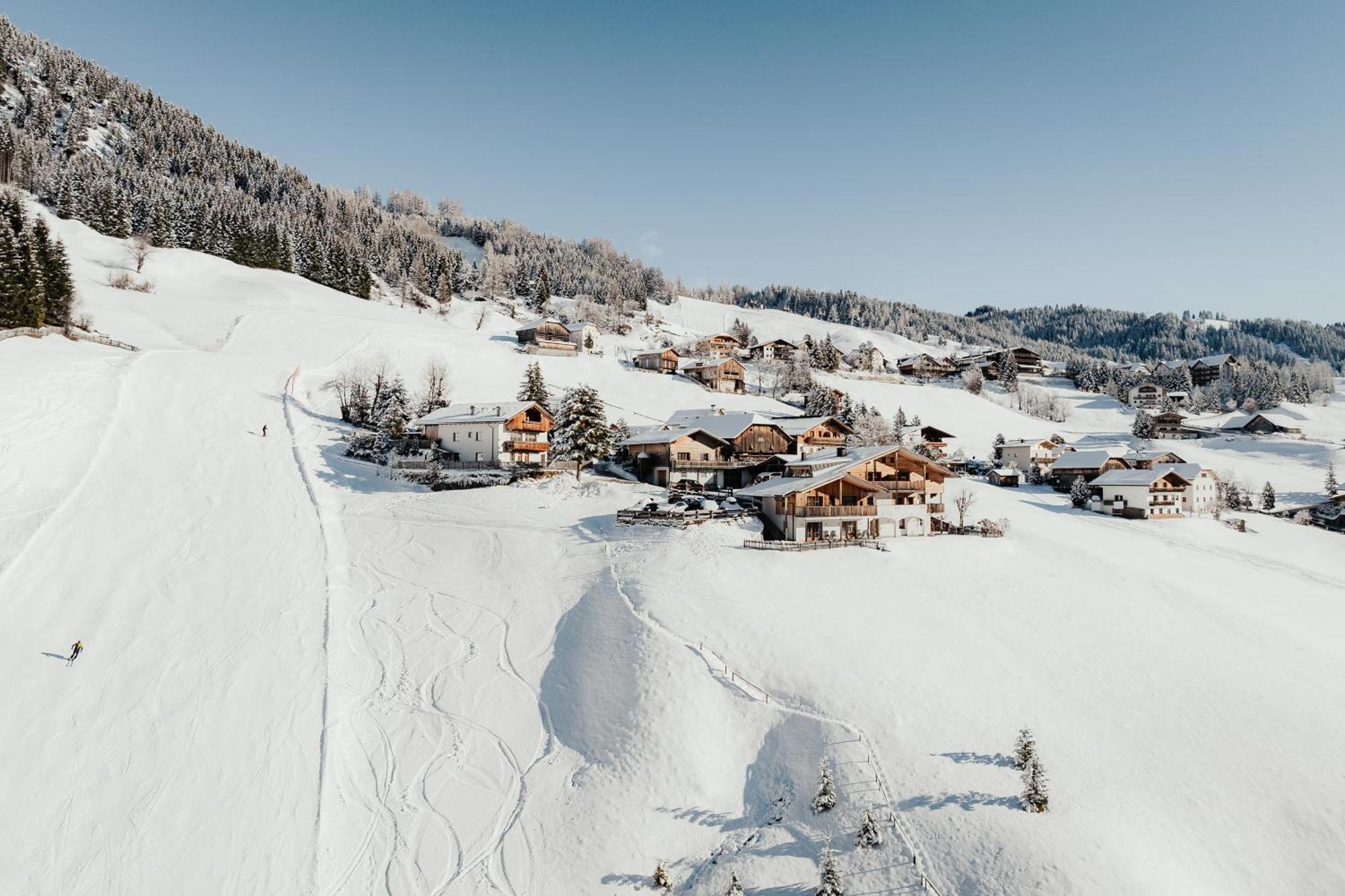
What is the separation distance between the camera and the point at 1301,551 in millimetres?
49625

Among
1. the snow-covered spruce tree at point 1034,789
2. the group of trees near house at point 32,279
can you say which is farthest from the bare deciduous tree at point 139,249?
the snow-covered spruce tree at point 1034,789

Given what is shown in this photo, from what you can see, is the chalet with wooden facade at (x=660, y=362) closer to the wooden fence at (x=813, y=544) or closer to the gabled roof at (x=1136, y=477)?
the gabled roof at (x=1136, y=477)

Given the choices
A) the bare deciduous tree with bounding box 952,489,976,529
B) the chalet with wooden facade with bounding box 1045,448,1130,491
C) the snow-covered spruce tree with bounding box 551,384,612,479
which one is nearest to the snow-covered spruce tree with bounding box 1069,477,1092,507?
the chalet with wooden facade with bounding box 1045,448,1130,491

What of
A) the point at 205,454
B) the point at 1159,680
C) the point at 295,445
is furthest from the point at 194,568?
the point at 1159,680

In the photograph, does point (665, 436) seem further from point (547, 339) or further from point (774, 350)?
point (774, 350)

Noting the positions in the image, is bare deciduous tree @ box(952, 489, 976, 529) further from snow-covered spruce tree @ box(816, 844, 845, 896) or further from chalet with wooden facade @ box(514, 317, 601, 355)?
chalet with wooden facade @ box(514, 317, 601, 355)

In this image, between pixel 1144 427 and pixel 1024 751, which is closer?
pixel 1024 751

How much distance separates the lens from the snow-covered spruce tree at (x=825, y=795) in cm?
1859

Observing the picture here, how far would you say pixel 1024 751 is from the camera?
1989 cm

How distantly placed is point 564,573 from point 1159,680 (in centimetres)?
2514

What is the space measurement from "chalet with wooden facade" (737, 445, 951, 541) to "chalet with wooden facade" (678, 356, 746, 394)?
40.9m

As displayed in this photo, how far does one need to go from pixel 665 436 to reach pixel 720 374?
3752cm

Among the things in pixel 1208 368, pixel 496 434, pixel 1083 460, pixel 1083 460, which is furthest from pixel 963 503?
pixel 1208 368

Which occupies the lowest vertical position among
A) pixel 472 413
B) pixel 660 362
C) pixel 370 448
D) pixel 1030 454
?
pixel 1030 454
